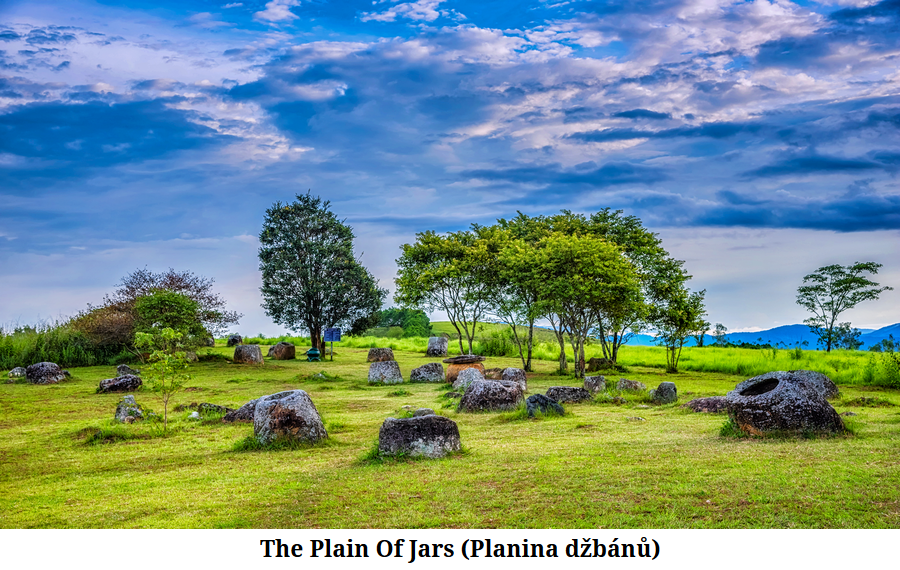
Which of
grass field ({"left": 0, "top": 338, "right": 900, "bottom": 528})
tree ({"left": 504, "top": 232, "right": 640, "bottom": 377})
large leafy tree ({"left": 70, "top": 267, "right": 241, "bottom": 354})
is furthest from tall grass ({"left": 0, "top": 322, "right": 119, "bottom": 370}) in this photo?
tree ({"left": 504, "top": 232, "right": 640, "bottom": 377})

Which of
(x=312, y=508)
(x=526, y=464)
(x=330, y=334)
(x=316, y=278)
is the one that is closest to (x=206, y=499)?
(x=312, y=508)

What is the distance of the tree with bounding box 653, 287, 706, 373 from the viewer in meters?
34.8

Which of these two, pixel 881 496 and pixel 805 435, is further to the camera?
pixel 805 435

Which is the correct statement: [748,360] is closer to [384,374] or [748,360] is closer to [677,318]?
[677,318]

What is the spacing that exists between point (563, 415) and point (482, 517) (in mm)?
9152

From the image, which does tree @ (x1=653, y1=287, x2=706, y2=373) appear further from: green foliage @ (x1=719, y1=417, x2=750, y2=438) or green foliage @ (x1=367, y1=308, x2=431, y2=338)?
green foliage @ (x1=367, y1=308, x2=431, y2=338)

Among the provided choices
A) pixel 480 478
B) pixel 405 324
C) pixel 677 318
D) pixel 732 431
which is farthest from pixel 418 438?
pixel 405 324

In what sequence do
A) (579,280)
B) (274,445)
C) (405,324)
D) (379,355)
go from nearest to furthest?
(274,445) < (579,280) < (379,355) < (405,324)

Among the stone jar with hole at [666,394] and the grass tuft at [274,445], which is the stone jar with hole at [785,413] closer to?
the stone jar with hole at [666,394]

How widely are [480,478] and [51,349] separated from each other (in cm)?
3408

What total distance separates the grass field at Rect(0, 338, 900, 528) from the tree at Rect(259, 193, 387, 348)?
103ft

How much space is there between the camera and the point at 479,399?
1748 cm

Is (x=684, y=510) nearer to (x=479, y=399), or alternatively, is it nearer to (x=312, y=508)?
(x=312, y=508)

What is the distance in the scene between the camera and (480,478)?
29.2 feet
